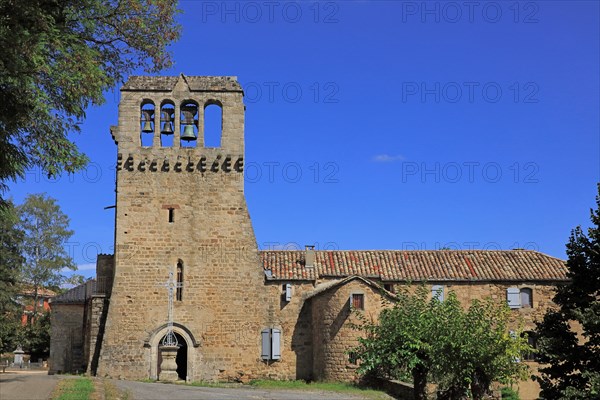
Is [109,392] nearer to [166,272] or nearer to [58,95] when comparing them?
[58,95]

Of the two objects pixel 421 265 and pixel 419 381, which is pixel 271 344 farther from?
pixel 419 381

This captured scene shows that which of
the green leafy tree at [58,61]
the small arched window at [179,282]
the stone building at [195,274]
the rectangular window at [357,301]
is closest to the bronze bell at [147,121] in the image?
the stone building at [195,274]

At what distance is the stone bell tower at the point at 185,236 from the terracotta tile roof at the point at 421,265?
2663 mm

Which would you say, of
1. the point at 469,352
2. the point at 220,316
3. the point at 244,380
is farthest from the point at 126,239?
the point at 469,352

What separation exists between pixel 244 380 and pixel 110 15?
65.4 ft

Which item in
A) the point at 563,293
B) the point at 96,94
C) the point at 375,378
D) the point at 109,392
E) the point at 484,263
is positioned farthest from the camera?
A: the point at 484,263

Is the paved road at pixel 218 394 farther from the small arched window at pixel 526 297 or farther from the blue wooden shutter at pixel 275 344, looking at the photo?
the small arched window at pixel 526 297

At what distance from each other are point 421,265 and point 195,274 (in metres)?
11.2

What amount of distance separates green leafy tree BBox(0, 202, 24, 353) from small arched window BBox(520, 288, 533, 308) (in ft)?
92.8

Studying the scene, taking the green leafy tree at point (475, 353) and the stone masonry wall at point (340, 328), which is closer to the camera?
the green leafy tree at point (475, 353)

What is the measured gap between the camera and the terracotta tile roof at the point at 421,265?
3244 cm

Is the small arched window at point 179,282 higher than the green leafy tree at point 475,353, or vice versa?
the small arched window at point 179,282

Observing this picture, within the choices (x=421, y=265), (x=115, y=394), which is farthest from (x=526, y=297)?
(x=115, y=394)

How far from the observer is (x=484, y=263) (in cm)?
3400
